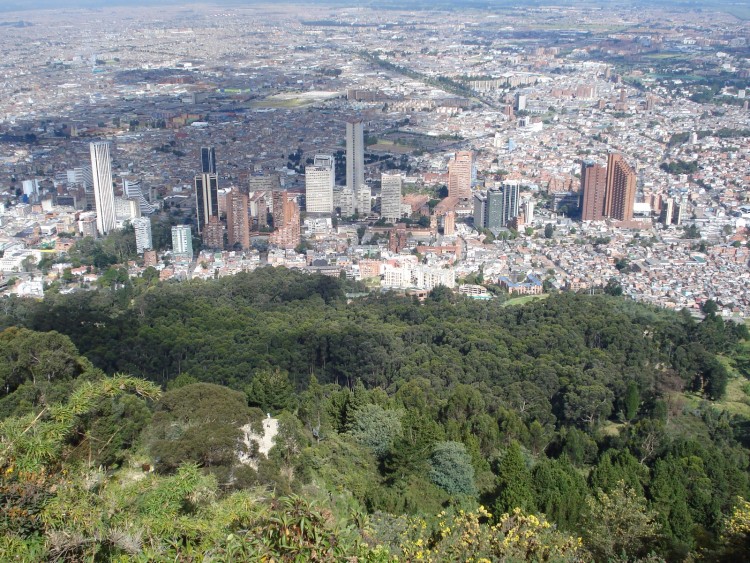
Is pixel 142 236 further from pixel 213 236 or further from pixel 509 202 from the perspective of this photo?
pixel 509 202

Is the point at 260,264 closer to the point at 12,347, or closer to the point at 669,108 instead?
the point at 12,347

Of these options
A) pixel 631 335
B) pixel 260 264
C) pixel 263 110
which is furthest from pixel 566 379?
pixel 263 110

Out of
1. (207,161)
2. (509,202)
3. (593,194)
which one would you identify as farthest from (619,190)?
(207,161)

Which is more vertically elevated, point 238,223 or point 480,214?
point 238,223

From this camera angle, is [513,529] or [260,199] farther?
[260,199]

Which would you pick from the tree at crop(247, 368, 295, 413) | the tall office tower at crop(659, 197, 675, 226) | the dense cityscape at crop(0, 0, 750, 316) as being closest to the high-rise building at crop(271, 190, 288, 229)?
the dense cityscape at crop(0, 0, 750, 316)

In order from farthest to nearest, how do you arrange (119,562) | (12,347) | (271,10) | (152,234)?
(271,10) → (152,234) → (12,347) → (119,562)

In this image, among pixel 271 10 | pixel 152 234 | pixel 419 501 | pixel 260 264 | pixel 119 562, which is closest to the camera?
pixel 119 562

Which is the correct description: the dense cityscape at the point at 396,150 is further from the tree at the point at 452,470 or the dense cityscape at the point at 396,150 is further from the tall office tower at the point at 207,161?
the tree at the point at 452,470

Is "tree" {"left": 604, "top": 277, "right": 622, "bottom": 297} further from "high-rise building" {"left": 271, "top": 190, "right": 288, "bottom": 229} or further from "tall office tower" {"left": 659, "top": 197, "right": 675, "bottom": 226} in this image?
"high-rise building" {"left": 271, "top": 190, "right": 288, "bottom": 229}
